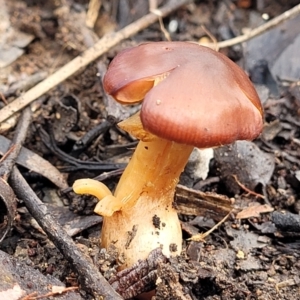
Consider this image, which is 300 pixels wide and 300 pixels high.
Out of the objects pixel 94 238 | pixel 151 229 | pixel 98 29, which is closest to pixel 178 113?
pixel 151 229

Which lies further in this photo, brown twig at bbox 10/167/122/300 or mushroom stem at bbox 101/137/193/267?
mushroom stem at bbox 101/137/193/267

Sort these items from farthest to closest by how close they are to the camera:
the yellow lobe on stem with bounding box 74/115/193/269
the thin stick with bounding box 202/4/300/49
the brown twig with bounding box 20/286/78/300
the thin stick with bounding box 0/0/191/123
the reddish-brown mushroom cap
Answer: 1. the thin stick with bounding box 202/4/300/49
2. the thin stick with bounding box 0/0/191/123
3. the yellow lobe on stem with bounding box 74/115/193/269
4. the brown twig with bounding box 20/286/78/300
5. the reddish-brown mushroom cap

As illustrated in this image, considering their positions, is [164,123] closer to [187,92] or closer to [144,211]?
[187,92]

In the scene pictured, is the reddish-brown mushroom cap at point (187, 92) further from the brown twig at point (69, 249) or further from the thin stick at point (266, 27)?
the thin stick at point (266, 27)

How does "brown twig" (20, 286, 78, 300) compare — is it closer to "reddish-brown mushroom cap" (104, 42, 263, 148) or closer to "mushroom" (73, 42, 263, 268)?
"mushroom" (73, 42, 263, 268)

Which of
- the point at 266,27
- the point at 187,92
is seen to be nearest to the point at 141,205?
the point at 187,92

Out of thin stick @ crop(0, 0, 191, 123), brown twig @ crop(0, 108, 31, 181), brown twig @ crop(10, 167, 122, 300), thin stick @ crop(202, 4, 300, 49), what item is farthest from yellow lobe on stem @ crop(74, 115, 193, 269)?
thin stick @ crop(202, 4, 300, 49)
